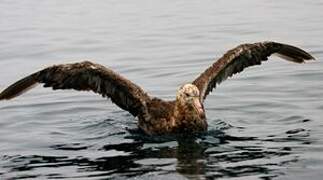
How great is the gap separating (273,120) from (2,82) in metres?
6.17

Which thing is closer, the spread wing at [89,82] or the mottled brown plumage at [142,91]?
the mottled brown plumage at [142,91]

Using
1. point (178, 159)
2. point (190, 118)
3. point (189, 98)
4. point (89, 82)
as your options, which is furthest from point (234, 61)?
point (178, 159)

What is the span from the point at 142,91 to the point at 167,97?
97.7 inches

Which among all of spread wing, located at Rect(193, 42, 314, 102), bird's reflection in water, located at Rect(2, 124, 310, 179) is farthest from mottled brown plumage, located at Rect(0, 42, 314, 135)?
bird's reflection in water, located at Rect(2, 124, 310, 179)

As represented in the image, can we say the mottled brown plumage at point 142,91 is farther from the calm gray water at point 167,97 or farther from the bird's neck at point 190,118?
the calm gray water at point 167,97

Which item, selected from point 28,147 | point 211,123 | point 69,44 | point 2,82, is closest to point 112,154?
point 28,147

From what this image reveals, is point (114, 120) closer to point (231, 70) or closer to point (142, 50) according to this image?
point (231, 70)

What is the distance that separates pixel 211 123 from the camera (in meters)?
12.8

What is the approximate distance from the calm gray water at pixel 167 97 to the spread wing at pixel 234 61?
55 centimetres

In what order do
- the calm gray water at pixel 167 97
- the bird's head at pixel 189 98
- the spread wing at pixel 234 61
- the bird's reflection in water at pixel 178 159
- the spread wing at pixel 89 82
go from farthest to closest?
the spread wing at pixel 234 61 → the spread wing at pixel 89 82 → the bird's head at pixel 189 98 → the calm gray water at pixel 167 97 → the bird's reflection in water at pixel 178 159

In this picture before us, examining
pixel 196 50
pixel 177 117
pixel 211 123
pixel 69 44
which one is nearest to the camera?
pixel 177 117

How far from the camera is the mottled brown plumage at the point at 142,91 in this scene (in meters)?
11.9

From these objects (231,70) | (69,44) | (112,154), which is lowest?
(112,154)

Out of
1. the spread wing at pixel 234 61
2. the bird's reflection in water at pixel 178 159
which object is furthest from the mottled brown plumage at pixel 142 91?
the bird's reflection in water at pixel 178 159
